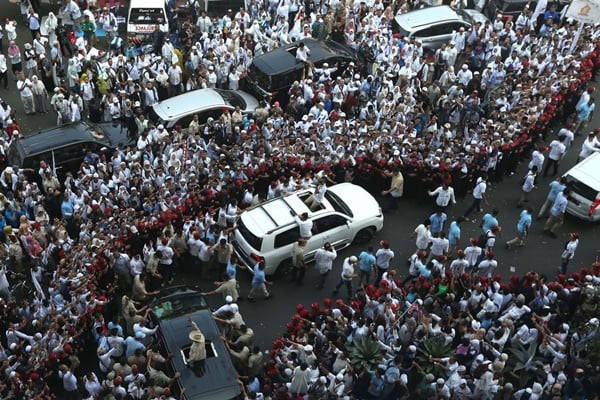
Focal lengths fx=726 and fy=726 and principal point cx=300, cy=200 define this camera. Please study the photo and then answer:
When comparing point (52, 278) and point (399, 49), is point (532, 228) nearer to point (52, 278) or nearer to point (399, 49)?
point (399, 49)

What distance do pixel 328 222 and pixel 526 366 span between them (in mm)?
5223

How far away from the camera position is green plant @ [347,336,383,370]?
1311 centimetres

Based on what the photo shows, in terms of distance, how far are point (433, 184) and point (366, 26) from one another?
7.48 metres

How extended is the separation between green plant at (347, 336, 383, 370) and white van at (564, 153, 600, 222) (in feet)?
24.0

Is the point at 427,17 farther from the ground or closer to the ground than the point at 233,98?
farther from the ground

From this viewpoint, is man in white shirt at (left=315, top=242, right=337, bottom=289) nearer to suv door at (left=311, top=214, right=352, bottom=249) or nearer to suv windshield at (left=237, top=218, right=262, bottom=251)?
suv door at (left=311, top=214, right=352, bottom=249)

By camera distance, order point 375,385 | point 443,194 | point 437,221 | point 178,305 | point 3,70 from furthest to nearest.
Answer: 1. point 3,70
2. point 443,194
3. point 437,221
4. point 178,305
5. point 375,385

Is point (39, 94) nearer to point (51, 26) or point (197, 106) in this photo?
point (51, 26)

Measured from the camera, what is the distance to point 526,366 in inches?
530

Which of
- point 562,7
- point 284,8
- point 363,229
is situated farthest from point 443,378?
point 562,7

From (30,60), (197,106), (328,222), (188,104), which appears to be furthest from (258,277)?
(30,60)

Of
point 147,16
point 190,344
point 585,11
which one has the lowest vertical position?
point 190,344

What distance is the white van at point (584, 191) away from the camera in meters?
17.4

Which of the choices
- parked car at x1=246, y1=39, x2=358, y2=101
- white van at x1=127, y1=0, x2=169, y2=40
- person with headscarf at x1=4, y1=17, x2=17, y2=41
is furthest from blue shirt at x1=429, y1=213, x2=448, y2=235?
person with headscarf at x1=4, y1=17, x2=17, y2=41
